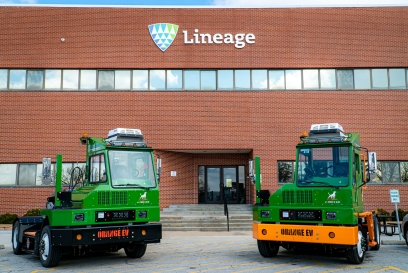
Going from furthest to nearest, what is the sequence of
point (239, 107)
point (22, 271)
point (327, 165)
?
point (239, 107) → point (327, 165) → point (22, 271)

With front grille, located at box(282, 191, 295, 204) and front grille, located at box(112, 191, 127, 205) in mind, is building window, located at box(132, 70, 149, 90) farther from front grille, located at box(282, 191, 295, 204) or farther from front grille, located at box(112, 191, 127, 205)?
front grille, located at box(282, 191, 295, 204)

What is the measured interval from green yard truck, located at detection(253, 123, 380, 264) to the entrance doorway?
14.1 meters

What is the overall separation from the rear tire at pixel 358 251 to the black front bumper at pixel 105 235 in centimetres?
416

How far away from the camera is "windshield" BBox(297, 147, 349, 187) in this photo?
9922 mm

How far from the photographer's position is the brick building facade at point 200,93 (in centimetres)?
2283

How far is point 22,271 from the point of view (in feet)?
30.8

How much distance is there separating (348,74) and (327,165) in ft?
48.1

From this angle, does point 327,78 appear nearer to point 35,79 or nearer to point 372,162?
point 372,162

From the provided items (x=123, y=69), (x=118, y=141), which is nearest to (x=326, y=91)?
(x=123, y=69)

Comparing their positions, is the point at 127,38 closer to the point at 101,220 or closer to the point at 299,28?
the point at 299,28

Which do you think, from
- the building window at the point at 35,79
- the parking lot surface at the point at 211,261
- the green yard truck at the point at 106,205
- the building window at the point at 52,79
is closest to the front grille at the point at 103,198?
the green yard truck at the point at 106,205

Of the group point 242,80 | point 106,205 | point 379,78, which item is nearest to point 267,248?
point 106,205

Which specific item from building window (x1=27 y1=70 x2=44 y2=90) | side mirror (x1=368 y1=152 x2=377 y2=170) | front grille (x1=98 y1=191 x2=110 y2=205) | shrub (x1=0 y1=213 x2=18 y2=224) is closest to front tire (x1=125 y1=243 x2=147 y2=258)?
front grille (x1=98 y1=191 x2=110 y2=205)

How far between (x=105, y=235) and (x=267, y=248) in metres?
3.79
